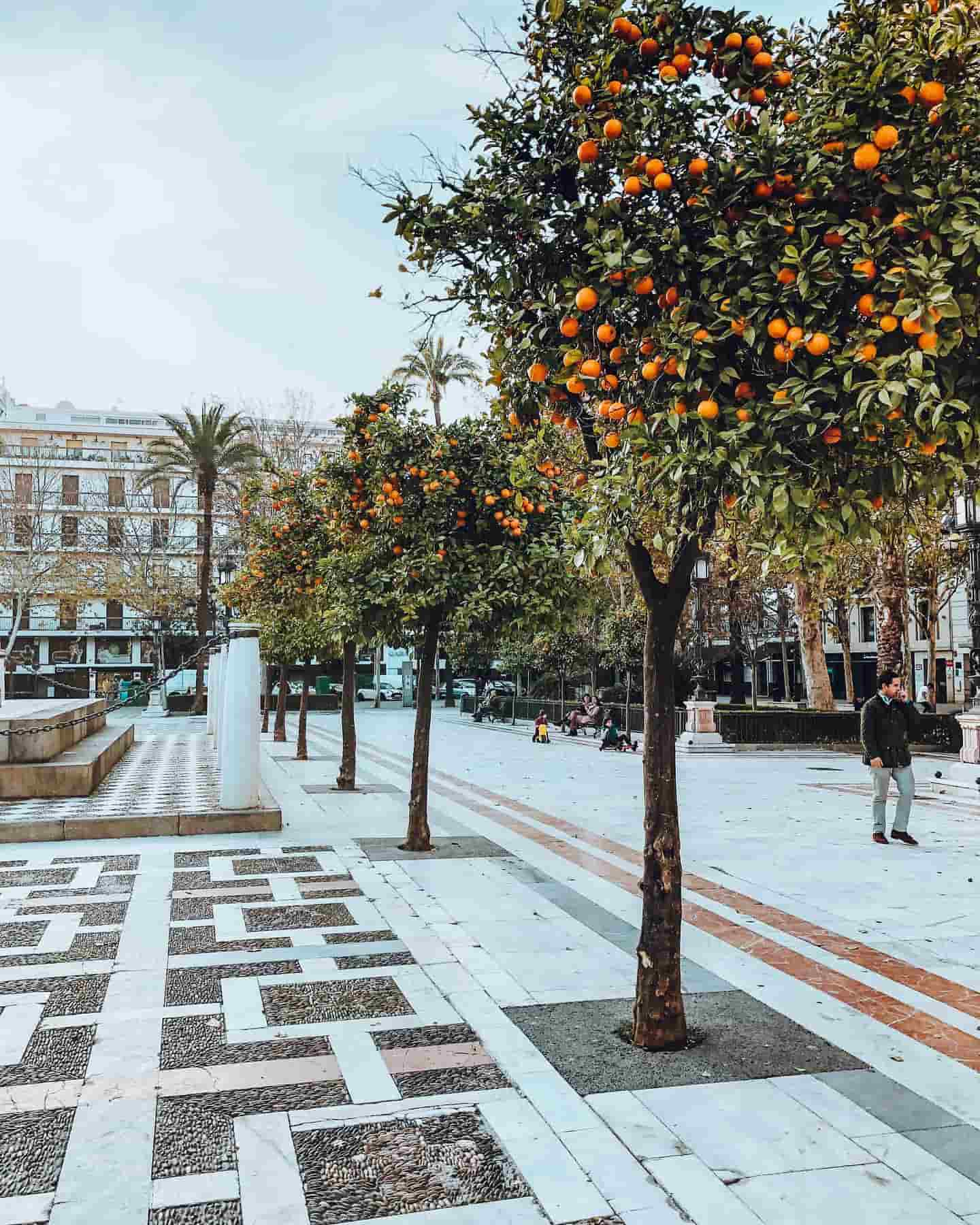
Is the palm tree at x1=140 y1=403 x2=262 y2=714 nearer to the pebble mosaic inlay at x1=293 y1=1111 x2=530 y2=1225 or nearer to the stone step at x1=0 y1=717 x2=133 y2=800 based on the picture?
the stone step at x1=0 y1=717 x2=133 y2=800

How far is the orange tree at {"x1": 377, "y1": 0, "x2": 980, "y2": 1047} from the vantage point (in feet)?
11.5

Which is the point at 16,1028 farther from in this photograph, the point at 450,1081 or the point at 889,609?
the point at 889,609

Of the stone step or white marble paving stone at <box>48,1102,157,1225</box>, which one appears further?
the stone step

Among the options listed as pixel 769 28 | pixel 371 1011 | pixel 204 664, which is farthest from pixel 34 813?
pixel 204 664

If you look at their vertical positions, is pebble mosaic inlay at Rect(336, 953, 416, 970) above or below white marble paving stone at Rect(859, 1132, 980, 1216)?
above

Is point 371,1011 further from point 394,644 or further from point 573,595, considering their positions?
point 394,644

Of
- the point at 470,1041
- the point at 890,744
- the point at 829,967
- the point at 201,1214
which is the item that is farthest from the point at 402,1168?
the point at 890,744

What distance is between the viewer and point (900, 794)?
1029cm

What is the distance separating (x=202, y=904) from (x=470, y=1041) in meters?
3.30

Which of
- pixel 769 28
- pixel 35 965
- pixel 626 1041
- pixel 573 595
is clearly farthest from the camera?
pixel 573 595

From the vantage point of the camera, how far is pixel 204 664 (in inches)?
1485

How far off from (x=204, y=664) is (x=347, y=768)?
25.1 m

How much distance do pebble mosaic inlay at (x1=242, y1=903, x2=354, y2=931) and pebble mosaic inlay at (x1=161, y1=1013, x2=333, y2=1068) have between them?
1.83 metres

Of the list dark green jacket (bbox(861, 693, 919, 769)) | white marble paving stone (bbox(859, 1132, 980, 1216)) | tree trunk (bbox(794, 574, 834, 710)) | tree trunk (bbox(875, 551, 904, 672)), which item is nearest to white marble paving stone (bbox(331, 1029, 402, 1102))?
white marble paving stone (bbox(859, 1132, 980, 1216))
